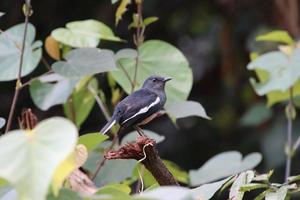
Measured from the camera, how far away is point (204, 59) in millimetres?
5219

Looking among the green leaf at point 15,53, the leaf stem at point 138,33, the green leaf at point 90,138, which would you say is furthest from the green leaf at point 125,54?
the green leaf at point 90,138

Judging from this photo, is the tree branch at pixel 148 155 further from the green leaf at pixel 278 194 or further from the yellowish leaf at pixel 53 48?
the yellowish leaf at pixel 53 48

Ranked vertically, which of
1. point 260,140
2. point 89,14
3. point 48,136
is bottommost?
point 260,140

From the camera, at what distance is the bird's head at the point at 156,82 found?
249 cm

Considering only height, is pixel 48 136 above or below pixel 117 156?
above

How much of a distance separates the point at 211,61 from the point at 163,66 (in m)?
2.52

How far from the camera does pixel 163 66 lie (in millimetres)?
2646

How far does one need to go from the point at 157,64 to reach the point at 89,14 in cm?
213

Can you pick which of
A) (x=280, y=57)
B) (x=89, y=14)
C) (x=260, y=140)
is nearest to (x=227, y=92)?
A: (x=260, y=140)

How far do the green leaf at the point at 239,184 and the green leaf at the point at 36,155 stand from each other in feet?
2.59

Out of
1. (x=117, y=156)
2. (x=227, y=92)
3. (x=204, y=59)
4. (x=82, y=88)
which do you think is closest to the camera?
(x=117, y=156)

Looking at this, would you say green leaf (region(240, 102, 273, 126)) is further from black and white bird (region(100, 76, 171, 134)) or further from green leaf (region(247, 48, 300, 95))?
black and white bird (region(100, 76, 171, 134))

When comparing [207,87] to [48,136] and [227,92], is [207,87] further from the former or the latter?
[48,136]

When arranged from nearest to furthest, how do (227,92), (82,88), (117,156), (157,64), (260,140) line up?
(117,156) < (157,64) < (82,88) < (260,140) < (227,92)
